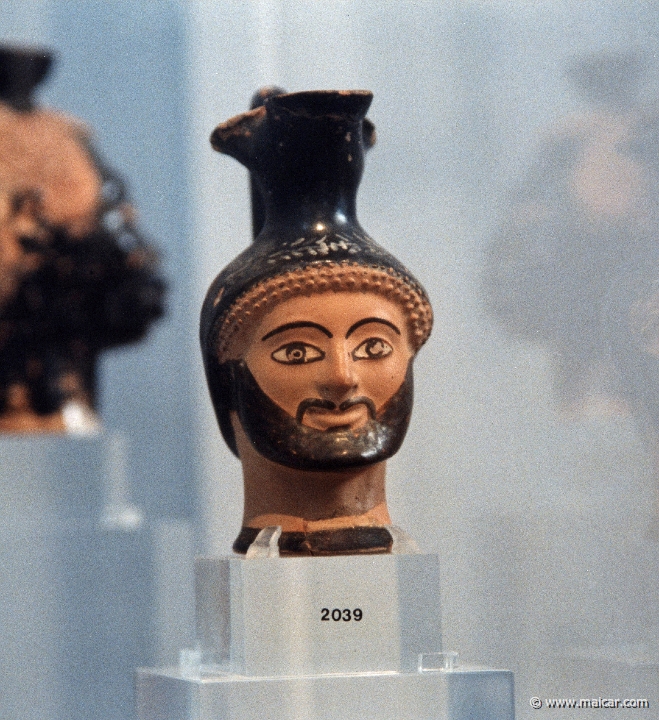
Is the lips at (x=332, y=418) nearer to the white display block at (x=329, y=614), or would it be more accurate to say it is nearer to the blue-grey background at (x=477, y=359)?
the white display block at (x=329, y=614)

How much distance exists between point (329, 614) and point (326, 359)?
0.50 m

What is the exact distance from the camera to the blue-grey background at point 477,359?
3.38 meters

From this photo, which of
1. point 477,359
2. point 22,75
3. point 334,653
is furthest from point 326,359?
point 22,75

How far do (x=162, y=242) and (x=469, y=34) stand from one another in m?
1.17

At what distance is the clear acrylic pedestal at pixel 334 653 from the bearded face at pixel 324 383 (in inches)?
8.8

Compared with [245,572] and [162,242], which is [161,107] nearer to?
[162,242]

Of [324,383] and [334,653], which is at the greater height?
[324,383]

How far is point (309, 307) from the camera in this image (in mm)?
2736

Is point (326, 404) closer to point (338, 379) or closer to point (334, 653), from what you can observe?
point (338, 379)

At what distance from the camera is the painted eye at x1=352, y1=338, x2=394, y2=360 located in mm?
2758

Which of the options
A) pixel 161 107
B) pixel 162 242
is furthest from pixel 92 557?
pixel 161 107

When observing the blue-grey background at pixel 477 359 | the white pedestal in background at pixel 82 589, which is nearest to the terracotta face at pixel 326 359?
the blue-grey background at pixel 477 359

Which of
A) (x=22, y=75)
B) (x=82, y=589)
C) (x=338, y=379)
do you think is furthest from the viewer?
(x=22, y=75)

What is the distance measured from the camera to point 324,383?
8.90 feet
